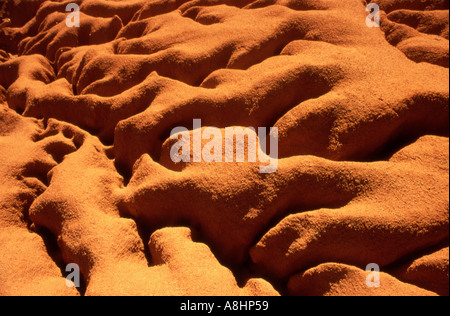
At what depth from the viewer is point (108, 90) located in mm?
1420

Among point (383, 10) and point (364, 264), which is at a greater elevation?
point (383, 10)

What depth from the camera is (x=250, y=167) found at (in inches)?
38.2

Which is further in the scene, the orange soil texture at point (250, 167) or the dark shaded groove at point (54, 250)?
the dark shaded groove at point (54, 250)

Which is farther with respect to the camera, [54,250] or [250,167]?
[54,250]

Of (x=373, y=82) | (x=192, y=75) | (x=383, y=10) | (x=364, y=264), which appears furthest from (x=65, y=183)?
(x=383, y=10)

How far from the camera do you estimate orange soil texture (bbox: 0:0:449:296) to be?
2.76 feet

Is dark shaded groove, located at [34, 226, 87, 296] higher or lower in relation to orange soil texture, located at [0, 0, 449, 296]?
lower

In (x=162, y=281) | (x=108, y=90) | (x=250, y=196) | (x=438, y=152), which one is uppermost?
(x=438, y=152)

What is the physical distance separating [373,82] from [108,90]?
1105 mm

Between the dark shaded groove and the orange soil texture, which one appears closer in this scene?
the orange soil texture

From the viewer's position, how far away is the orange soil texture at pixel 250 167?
842 millimetres

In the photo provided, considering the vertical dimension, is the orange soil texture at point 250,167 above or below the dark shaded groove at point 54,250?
above
